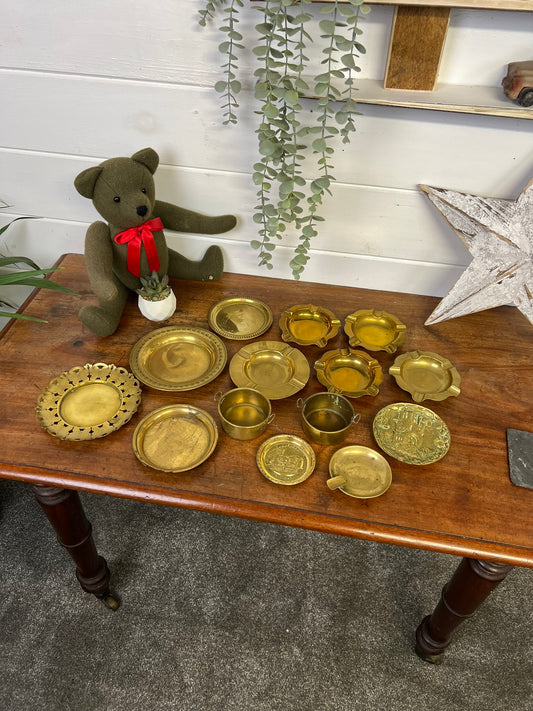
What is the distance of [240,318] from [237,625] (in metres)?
0.81

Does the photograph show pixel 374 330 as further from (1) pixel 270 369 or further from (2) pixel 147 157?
(2) pixel 147 157

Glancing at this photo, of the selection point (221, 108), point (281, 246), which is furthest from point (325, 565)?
point (221, 108)

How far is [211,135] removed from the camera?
109 centimetres

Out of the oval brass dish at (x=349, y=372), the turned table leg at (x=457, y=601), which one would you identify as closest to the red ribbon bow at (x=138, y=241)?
the oval brass dish at (x=349, y=372)

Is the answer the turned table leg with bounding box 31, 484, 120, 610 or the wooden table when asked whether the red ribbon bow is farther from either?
the turned table leg with bounding box 31, 484, 120, 610

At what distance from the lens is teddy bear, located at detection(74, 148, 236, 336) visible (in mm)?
1021

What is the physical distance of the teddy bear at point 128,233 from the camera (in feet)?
3.35

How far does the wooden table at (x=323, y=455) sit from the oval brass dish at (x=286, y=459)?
18 mm

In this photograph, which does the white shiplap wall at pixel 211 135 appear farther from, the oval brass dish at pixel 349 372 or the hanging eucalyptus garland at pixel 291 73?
the oval brass dish at pixel 349 372

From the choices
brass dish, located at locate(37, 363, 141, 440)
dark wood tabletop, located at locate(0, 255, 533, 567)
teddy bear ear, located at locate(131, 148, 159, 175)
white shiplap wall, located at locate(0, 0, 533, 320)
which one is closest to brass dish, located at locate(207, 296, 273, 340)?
dark wood tabletop, located at locate(0, 255, 533, 567)

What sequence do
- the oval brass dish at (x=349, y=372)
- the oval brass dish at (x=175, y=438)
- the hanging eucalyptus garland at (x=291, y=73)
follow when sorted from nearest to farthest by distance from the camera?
the hanging eucalyptus garland at (x=291, y=73) → the oval brass dish at (x=175, y=438) → the oval brass dish at (x=349, y=372)

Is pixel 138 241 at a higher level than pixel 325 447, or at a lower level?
higher

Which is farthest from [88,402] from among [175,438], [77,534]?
[77,534]

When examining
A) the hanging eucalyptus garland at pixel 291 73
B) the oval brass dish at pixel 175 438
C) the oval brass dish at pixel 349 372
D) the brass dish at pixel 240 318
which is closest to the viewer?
the hanging eucalyptus garland at pixel 291 73
